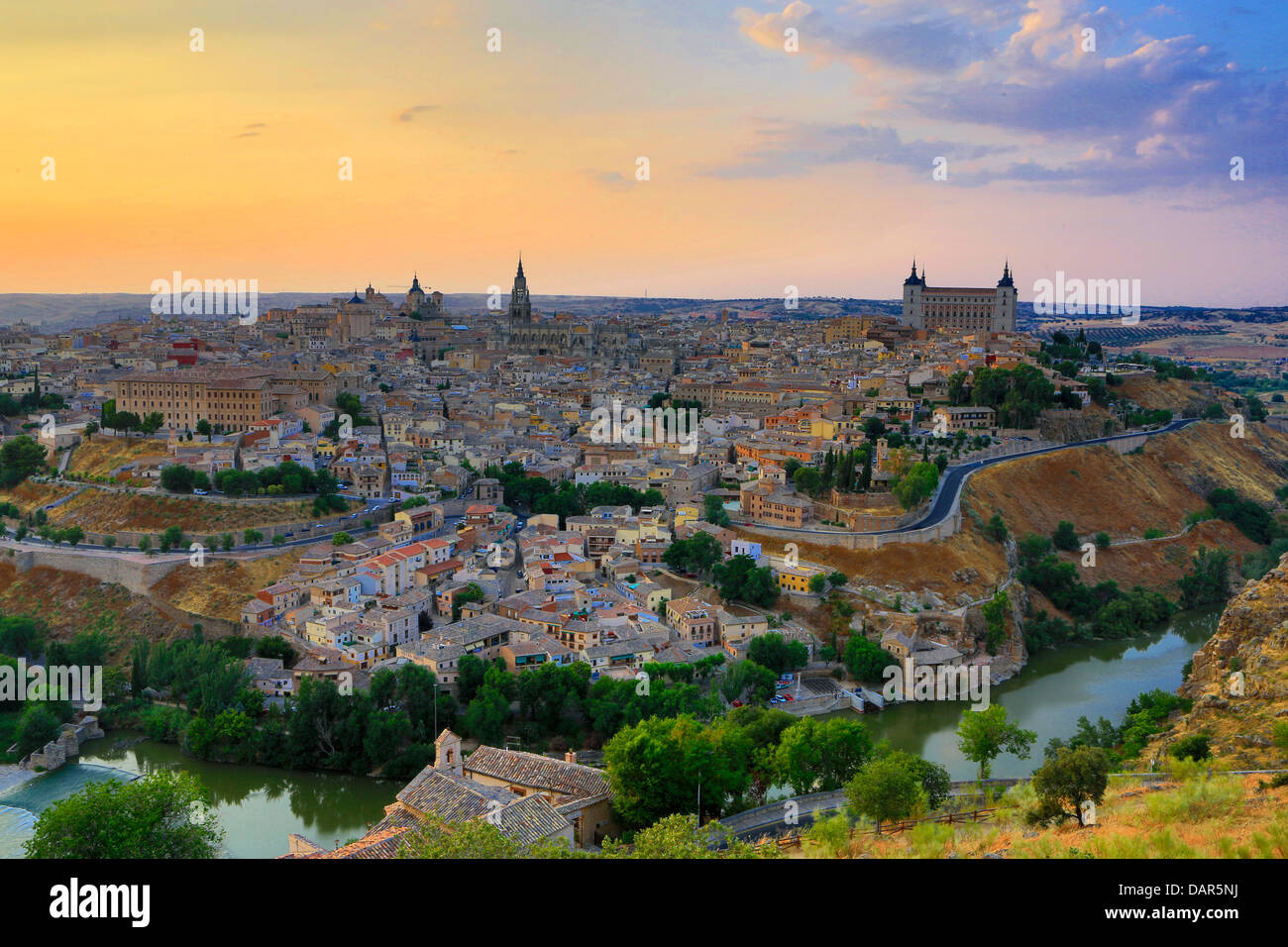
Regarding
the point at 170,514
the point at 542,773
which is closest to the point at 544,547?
the point at 170,514

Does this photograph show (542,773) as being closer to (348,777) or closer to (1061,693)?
(348,777)

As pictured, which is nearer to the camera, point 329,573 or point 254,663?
point 254,663

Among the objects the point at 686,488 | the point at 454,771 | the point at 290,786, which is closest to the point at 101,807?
the point at 454,771

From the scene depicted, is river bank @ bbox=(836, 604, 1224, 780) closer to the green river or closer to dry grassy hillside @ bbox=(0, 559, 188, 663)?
the green river

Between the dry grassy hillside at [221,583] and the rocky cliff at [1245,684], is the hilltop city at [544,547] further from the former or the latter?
the rocky cliff at [1245,684]

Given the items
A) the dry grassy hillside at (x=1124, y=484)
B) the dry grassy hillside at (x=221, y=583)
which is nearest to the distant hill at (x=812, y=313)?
the dry grassy hillside at (x=1124, y=484)

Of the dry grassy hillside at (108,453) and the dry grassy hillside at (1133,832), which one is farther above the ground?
the dry grassy hillside at (108,453)
